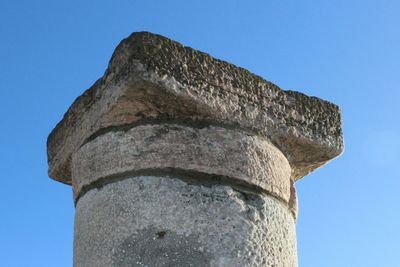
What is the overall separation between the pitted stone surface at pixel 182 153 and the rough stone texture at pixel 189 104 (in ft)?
0.19

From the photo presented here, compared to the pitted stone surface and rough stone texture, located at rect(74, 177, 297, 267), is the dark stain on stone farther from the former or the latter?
the pitted stone surface

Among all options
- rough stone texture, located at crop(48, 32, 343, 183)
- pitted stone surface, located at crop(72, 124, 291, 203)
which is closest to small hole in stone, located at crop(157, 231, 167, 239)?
pitted stone surface, located at crop(72, 124, 291, 203)

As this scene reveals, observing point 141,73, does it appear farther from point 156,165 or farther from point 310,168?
point 310,168

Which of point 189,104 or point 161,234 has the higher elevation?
point 189,104

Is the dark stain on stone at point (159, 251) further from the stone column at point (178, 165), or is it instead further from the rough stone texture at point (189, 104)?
the rough stone texture at point (189, 104)

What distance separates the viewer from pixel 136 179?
2.91m

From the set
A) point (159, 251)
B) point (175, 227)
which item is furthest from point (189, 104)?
point (159, 251)

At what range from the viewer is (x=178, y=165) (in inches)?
115

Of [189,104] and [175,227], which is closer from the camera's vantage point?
[175,227]

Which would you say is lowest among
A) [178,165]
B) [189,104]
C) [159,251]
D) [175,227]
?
[159,251]

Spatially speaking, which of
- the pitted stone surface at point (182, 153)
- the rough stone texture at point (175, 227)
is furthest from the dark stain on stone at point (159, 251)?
the pitted stone surface at point (182, 153)

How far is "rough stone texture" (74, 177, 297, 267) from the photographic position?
2754 millimetres

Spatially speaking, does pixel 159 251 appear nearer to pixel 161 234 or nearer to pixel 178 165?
pixel 161 234

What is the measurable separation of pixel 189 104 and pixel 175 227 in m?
0.59
